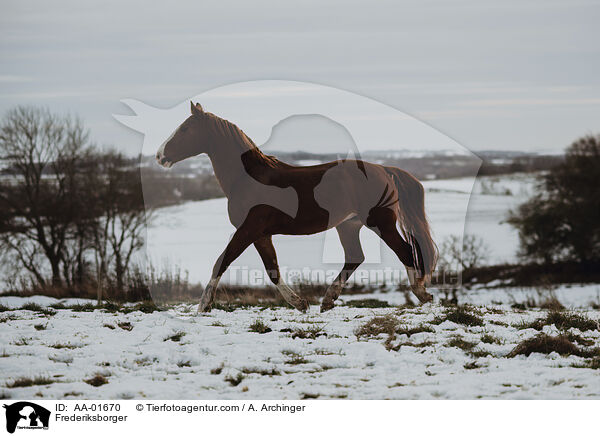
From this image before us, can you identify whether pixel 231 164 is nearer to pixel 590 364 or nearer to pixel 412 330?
pixel 412 330

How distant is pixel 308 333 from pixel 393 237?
164cm

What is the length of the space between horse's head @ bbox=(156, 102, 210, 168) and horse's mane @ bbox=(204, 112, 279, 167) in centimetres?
8

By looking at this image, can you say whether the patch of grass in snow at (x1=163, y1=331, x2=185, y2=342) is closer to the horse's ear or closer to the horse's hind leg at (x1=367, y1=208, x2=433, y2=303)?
the horse's ear

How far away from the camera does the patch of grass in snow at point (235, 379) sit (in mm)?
4609

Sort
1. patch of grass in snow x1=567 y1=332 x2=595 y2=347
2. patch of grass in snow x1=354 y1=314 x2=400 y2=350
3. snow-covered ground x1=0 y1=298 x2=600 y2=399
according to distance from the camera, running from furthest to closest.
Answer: patch of grass in snow x1=354 y1=314 x2=400 y2=350 → patch of grass in snow x1=567 y1=332 x2=595 y2=347 → snow-covered ground x1=0 y1=298 x2=600 y2=399

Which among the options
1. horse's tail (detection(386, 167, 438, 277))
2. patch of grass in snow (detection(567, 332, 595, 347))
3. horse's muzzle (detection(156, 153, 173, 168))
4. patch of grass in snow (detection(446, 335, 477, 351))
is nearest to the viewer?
patch of grass in snow (detection(446, 335, 477, 351))

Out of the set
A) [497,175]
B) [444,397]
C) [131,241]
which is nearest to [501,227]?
[497,175]

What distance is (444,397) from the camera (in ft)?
14.3

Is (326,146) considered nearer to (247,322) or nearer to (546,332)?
(247,322)

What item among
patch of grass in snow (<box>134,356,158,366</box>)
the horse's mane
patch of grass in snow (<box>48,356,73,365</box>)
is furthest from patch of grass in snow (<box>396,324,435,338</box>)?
patch of grass in snow (<box>48,356,73,365</box>)

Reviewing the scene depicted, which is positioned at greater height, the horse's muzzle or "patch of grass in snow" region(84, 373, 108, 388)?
the horse's muzzle

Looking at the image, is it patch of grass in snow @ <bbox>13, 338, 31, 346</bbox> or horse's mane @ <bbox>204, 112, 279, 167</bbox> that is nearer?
patch of grass in snow @ <bbox>13, 338, 31, 346</bbox>

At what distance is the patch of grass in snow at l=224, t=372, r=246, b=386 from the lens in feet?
15.1

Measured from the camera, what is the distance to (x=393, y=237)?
22.1 feet
